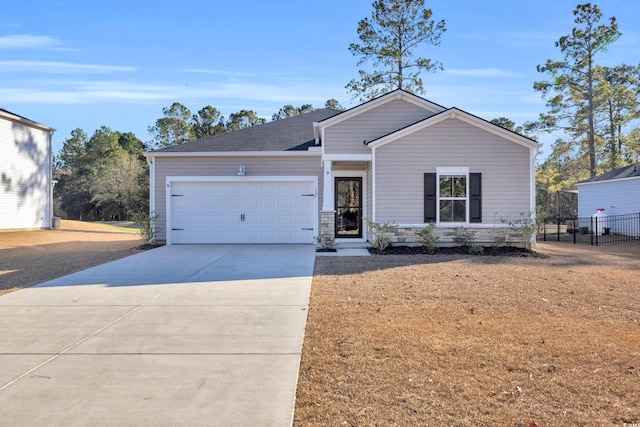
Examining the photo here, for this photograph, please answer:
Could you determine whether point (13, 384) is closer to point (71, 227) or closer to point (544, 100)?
point (71, 227)

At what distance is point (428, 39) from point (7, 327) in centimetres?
2686

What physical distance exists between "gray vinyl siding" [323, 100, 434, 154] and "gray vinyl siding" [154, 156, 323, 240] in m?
1.40

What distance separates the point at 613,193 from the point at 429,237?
47.7ft

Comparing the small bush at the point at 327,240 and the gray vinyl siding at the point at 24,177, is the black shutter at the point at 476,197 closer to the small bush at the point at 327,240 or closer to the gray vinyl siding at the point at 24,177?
the small bush at the point at 327,240

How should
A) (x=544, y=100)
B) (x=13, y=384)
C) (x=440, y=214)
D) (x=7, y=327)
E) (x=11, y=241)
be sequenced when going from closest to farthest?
(x=13, y=384) → (x=7, y=327) → (x=440, y=214) → (x=11, y=241) → (x=544, y=100)

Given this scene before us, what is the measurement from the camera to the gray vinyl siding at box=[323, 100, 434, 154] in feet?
45.1

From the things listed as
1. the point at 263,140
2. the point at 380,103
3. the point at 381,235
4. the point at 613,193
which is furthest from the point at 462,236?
the point at 613,193

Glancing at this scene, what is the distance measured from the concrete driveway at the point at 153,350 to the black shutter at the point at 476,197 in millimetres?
6771

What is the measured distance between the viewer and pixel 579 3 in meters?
25.8

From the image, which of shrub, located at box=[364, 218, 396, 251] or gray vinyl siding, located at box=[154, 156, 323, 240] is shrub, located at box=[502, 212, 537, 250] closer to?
shrub, located at box=[364, 218, 396, 251]

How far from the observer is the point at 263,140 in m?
15.9

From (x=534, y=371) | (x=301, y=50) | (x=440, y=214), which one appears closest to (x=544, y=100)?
(x=301, y=50)

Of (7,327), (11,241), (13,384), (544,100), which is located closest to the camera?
(13,384)

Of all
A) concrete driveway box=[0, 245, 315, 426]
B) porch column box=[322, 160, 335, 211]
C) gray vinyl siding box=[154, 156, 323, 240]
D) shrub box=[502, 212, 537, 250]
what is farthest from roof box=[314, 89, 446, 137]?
concrete driveway box=[0, 245, 315, 426]
